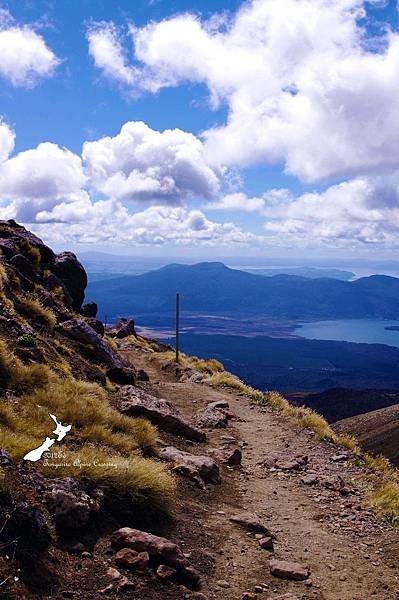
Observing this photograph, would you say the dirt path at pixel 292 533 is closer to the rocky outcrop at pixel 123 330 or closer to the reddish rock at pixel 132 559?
the reddish rock at pixel 132 559

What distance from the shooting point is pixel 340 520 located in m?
10.4

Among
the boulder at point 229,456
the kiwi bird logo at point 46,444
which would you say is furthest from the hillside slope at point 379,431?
the kiwi bird logo at point 46,444

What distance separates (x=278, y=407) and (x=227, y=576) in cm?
1487

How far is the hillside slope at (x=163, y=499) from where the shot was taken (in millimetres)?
6504

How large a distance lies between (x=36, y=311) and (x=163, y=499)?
44.0 ft

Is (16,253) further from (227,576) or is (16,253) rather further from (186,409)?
(227,576)

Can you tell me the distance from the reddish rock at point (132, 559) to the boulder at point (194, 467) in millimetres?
4276

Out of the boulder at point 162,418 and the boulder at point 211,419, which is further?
the boulder at point 211,419

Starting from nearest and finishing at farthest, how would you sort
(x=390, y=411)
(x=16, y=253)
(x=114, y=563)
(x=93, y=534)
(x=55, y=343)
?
1. (x=114, y=563)
2. (x=93, y=534)
3. (x=55, y=343)
4. (x=16, y=253)
5. (x=390, y=411)

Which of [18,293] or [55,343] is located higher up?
[18,293]

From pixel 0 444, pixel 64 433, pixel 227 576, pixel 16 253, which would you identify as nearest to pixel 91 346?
pixel 16 253

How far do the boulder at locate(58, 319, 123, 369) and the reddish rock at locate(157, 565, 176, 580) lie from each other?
1420cm

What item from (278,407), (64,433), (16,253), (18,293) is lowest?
(278,407)

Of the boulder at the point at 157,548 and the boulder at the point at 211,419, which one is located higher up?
the boulder at the point at 157,548
